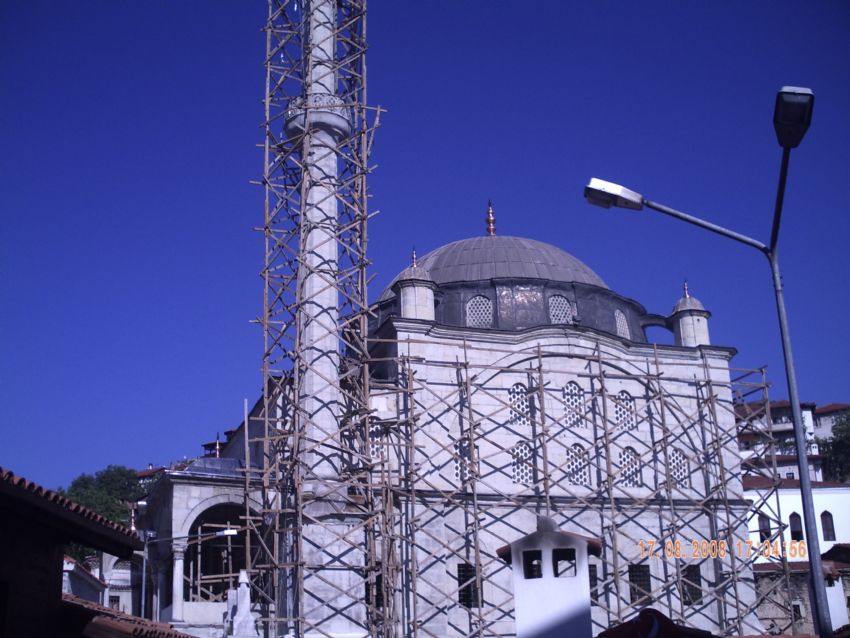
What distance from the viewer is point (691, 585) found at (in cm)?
2780

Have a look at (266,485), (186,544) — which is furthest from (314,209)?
(186,544)

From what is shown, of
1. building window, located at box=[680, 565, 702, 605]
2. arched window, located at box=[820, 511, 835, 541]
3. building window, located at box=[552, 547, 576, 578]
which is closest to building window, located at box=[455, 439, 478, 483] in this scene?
building window, located at box=[680, 565, 702, 605]

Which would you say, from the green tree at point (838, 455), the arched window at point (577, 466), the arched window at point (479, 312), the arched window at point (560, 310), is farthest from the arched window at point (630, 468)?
the green tree at point (838, 455)

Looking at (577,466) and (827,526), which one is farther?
(827,526)

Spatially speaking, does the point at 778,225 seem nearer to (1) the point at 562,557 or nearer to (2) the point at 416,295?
(1) the point at 562,557

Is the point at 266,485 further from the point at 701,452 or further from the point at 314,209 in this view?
the point at 701,452

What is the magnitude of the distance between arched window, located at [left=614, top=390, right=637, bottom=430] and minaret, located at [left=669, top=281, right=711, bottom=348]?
3.17m

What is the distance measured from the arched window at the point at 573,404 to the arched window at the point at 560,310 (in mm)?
2693

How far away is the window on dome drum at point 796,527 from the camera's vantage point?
39.9 meters

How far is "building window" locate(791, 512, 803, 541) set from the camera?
39.9 m

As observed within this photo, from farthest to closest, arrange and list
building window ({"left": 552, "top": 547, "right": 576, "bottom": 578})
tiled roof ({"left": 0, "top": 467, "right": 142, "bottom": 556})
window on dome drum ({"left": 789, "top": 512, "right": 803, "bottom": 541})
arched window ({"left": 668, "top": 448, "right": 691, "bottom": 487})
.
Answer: window on dome drum ({"left": 789, "top": 512, "right": 803, "bottom": 541})
arched window ({"left": 668, "top": 448, "right": 691, "bottom": 487})
building window ({"left": 552, "top": 547, "right": 576, "bottom": 578})
tiled roof ({"left": 0, "top": 467, "right": 142, "bottom": 556})

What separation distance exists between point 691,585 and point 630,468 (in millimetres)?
3413
